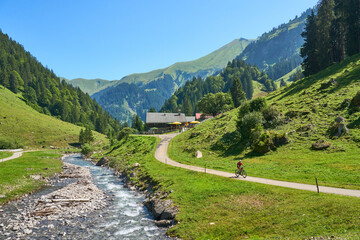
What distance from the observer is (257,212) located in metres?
17.5

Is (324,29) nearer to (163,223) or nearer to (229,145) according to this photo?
(229,145)

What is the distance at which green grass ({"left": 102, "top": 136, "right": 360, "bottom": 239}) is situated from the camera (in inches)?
530

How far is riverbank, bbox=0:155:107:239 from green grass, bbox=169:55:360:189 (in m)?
19.3

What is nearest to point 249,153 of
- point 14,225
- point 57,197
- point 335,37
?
point 57,197

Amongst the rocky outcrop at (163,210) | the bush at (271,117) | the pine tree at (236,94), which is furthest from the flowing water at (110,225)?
the pine tree at (236,94)

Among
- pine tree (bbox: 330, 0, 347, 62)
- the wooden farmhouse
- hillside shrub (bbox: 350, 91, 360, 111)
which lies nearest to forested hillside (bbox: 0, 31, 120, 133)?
the wooden farmhouse

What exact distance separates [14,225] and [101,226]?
7.89 meters

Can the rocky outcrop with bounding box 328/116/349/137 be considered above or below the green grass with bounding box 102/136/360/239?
above

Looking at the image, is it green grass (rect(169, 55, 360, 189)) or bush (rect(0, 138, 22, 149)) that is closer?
green grass (rect(169, 55, 360, 189))

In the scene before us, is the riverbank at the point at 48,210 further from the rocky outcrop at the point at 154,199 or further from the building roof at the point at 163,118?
the building roof at the point at 163,118

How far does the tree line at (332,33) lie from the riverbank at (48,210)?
8450 centimetres

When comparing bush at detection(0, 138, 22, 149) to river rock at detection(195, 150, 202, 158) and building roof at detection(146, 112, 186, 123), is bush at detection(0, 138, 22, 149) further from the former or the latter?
river rock at detection(195, 150, 202, 158)

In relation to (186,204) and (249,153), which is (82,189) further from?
(249,153)

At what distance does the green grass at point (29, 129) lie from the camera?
346ft
